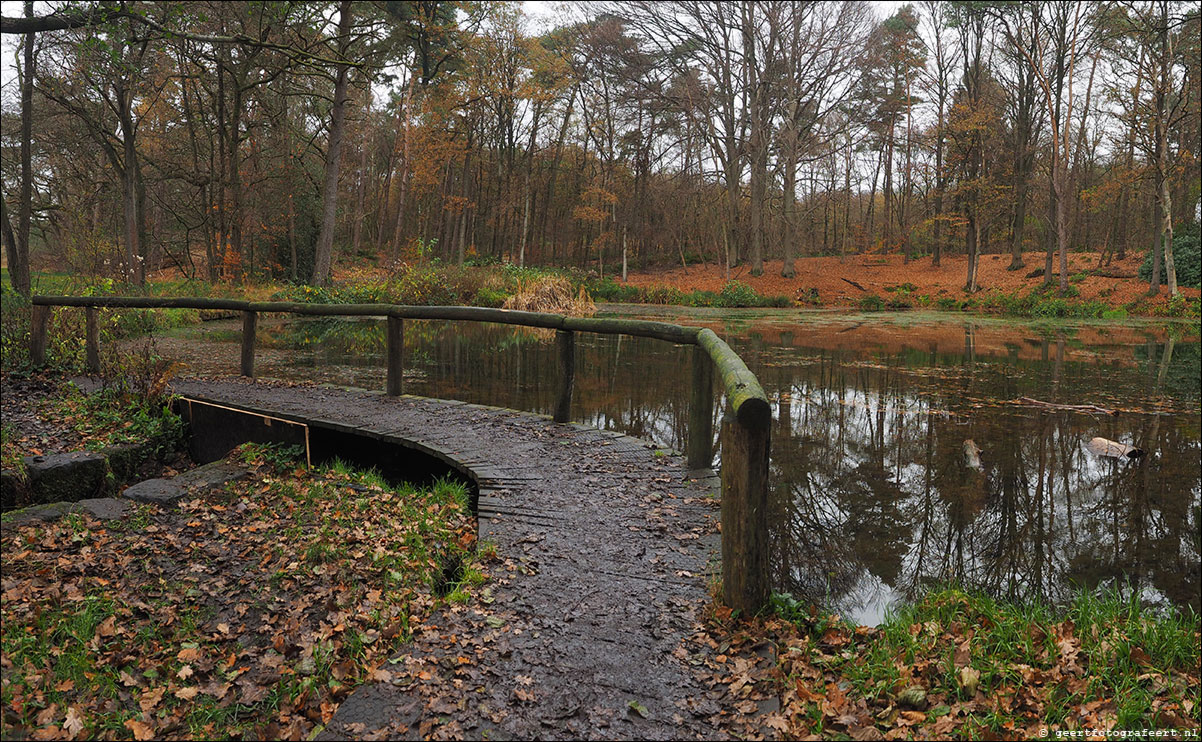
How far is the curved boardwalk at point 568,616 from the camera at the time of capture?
2336mm

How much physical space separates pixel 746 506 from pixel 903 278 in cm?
3057

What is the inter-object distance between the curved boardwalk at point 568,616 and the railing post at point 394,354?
1.76 meters

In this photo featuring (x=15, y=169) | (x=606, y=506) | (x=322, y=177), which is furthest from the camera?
(x=322, y=177)

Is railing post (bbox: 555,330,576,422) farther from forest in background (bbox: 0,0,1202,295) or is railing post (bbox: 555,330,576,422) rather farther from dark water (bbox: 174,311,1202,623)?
forest in background (bbox: 0,0,1202,295)

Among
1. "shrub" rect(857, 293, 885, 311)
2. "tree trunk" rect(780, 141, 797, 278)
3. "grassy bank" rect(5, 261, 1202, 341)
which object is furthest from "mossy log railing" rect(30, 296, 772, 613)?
"tree trunk" rect(780, 141, 797, 278)

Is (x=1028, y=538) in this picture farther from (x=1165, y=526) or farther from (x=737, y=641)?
(x=737, y=641)

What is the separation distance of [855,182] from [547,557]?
42.6 metres

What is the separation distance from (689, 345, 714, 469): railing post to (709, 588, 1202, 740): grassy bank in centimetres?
193

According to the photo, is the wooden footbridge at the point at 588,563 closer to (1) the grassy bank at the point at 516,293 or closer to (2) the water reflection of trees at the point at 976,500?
(2) the water reflection of trees at the point at 976,500

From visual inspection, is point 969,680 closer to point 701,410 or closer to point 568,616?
point 568,616

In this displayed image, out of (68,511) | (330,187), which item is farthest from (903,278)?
(68,511)

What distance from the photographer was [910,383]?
33.8 feet

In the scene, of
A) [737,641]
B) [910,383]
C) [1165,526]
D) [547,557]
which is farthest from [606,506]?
[910,383]

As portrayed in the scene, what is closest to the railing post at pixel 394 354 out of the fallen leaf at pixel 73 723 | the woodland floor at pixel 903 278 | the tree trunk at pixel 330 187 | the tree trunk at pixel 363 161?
the fallen leaf at pixel 73 723
